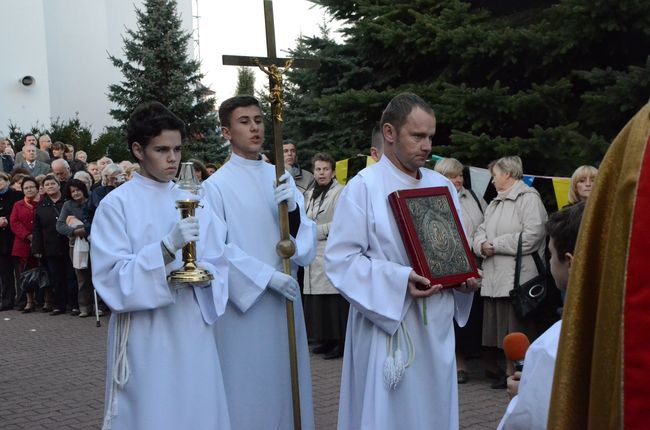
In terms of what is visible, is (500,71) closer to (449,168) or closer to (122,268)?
(449,168)

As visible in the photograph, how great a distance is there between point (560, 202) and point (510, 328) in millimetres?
1436

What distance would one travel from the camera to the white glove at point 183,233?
4004mm

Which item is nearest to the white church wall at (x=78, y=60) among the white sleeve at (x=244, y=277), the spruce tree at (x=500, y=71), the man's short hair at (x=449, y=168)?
the spruce tree at (x=500, y=71)

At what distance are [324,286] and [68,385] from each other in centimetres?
281

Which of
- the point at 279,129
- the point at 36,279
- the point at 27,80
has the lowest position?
the point at 36,279

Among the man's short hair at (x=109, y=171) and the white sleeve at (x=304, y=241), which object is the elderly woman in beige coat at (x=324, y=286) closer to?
the white sleeve at (x=304, y=241)

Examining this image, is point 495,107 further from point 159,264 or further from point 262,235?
point 159,264

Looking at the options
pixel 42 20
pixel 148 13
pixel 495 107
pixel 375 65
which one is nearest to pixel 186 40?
pixel 148 13

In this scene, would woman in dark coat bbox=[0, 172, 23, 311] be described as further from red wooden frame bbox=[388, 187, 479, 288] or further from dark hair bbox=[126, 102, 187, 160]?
red wooden frame bbox=[388, 187, 479, 288]

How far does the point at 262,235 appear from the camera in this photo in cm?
520

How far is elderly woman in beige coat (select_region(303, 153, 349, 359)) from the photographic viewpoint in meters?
9.00

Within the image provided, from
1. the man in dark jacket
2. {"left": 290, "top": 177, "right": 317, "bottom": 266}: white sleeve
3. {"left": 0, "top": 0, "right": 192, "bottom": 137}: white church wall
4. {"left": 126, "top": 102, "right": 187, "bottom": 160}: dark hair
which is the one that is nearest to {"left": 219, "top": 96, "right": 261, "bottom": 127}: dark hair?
{"left": 290, "top": 177, "right": 317, "bottom": 266}: white sleeve

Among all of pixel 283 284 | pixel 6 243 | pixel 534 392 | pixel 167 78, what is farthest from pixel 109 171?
pixel 167 78

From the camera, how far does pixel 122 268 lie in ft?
13.5
